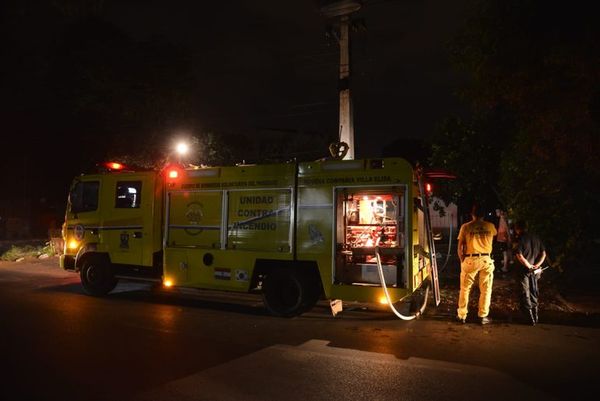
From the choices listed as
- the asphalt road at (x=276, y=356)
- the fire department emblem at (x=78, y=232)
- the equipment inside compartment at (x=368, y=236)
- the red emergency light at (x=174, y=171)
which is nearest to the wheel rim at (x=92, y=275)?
the fire department emblem at (x=78, y=232)

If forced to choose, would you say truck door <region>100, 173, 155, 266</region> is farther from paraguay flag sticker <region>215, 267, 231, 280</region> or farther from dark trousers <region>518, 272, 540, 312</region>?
dark trousers <region>518, 272, 540, 312</region>

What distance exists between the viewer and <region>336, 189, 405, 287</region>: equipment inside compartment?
8031 mm

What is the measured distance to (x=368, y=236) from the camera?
8.85 m

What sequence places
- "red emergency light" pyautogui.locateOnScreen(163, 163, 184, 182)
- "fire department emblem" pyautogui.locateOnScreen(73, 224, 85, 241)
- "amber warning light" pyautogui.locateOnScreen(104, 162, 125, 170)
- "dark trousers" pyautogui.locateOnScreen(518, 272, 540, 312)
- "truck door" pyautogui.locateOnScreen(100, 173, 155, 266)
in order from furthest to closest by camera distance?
"fire department emblem" pyautogui.locateOnScreen(73, 224, 85, 241)
"amber warning light" pyautogui.locateOnScreen(104, 162, 125, 170)
"truck door" pyautogui.locateOnScreen(100, 173, 155, 266)
"red emergency light" pyautogui.locateOnScreen(163, 163, 184, 182)
"dark trousers" pyautogui.locateOnScreen(518, 272, 540, 312)

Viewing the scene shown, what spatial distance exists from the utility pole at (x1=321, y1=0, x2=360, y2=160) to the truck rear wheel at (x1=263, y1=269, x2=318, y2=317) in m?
3.90

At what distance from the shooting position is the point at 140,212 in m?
10.3

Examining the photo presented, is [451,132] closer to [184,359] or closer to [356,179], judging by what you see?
[356,179]

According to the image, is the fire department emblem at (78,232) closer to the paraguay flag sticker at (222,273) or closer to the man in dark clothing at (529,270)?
the paraguay flag sticker at (222,273)

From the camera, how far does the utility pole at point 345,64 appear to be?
1171 cm

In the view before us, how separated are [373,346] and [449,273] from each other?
813 cm

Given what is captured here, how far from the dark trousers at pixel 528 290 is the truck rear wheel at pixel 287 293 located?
3.22 meters

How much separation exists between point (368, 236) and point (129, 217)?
4.78 metres

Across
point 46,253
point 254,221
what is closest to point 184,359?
point 254,221

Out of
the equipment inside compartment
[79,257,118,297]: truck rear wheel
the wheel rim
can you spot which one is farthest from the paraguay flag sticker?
the wheel rim
